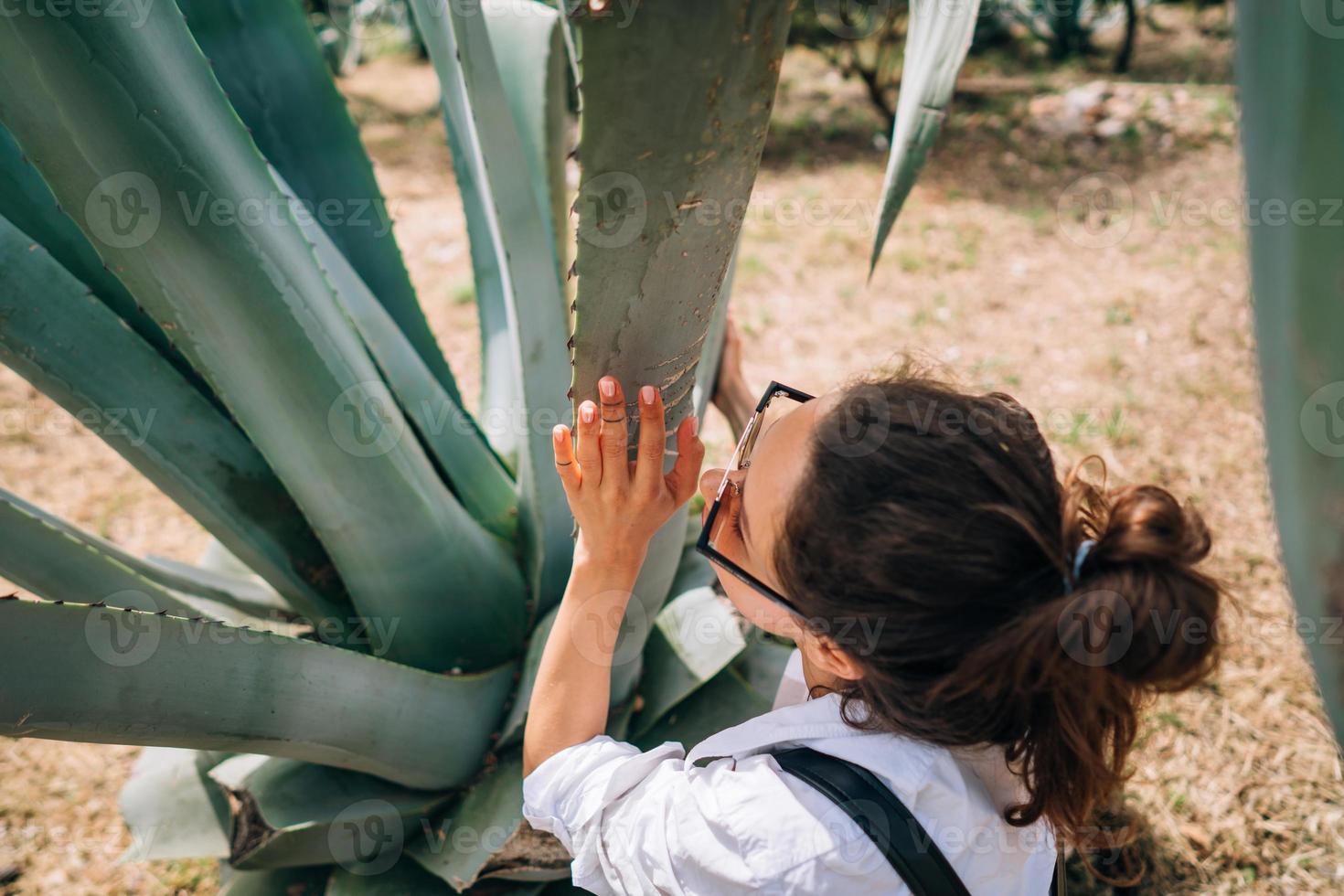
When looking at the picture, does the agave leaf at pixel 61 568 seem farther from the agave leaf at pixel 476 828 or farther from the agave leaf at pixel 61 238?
the agave leaf at pixel 476 828

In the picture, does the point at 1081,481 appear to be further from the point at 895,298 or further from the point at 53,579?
the point at 895,298

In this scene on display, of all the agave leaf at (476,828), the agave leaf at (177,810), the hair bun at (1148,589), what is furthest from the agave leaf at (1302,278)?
the agave leaf at (177,810)

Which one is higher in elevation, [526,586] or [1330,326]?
[1330,326]

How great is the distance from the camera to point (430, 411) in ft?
4.88

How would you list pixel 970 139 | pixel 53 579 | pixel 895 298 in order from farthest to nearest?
1. pixel 970 139
2. pixel 895 298
3. pixel 53 579

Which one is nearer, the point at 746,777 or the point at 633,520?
the point at 746,777

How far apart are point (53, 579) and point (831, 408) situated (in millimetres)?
1053

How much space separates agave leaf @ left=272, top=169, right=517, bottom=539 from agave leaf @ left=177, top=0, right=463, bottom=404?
0.22ft

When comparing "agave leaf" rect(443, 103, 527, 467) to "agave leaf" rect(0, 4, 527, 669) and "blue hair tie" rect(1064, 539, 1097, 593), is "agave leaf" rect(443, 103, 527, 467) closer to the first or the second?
"agave leaf" rect(0, 4, 527, 669)

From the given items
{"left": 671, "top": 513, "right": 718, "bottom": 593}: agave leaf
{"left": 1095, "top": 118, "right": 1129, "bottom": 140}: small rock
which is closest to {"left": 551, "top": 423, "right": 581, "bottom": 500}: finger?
{"left": 671, "top": 513, "right": 718, "bottom": 593}: agave leaf

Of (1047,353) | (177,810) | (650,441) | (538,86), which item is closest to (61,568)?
(177,810)

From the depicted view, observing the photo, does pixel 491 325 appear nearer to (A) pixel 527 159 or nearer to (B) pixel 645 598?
(A) pixel 527 159

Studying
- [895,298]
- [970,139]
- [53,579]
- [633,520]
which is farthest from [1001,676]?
[970,139]

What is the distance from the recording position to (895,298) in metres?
3.32
